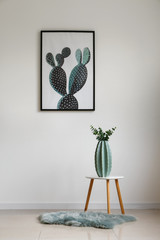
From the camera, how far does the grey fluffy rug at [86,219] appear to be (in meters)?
4.33

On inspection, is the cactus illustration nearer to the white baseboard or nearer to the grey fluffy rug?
the white baseboard

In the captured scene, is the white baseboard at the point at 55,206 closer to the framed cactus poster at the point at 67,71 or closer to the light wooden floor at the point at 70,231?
the light wooden floor at the point at 70,231

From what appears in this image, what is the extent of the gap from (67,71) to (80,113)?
1.73ft

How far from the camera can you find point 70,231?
4.13m

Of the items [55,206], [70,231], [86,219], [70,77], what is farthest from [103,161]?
[70,77]

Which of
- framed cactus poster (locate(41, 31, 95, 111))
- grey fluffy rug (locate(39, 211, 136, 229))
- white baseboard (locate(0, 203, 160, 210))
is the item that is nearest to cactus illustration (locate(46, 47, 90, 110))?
framed cactus poster (locate(41, 31, 95, 111))

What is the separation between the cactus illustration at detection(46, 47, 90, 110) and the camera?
5.51m

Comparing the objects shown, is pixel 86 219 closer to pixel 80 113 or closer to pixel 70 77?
pixel 80 113

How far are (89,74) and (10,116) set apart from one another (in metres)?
1.07

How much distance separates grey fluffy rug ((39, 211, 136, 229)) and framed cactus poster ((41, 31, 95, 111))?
1.36 meters

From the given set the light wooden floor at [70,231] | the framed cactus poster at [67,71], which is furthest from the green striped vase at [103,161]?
the framed cactus poster at [67,71]

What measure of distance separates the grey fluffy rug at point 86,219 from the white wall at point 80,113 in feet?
2.48

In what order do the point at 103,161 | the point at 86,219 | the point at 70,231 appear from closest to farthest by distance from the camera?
the point at 70,231, the point at 86,219, the point at 103,161

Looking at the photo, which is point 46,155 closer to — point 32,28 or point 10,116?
point 10,116
